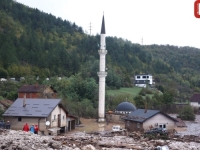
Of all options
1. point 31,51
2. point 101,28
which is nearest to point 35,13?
point 31,51

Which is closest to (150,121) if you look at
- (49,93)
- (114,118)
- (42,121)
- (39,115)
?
(42,121)

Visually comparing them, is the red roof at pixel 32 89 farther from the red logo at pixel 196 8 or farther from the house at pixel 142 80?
the house at pixel 142 80

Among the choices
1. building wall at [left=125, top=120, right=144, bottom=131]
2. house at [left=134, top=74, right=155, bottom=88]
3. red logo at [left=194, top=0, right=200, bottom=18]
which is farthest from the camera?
house at [left=134, top=74, right=155, bottom=88]

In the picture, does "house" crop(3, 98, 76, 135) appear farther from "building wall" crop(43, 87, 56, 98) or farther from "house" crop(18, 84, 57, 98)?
"building wall" crop(43, 87, 56, 98)

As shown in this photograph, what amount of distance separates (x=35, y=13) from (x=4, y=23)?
20462 millimetres

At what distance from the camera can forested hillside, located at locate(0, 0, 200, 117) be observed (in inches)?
3008

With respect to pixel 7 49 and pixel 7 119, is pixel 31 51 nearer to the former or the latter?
Answer: pixel 7 49

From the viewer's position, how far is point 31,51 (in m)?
87.4

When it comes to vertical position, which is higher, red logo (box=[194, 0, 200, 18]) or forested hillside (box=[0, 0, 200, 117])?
forested hillside (box=[0, 0, 200, 117])

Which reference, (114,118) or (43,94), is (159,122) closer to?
(114,118)

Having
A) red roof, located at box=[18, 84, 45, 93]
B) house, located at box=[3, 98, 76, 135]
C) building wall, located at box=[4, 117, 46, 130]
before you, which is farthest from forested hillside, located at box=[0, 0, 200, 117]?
building wall, located at box=[4, 117, 46, 130]

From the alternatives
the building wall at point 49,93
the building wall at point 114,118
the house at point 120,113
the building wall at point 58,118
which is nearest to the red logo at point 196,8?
the building wall at point 58,118

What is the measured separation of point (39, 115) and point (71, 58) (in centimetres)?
6060

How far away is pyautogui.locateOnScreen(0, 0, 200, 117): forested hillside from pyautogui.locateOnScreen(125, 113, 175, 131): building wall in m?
20.5
